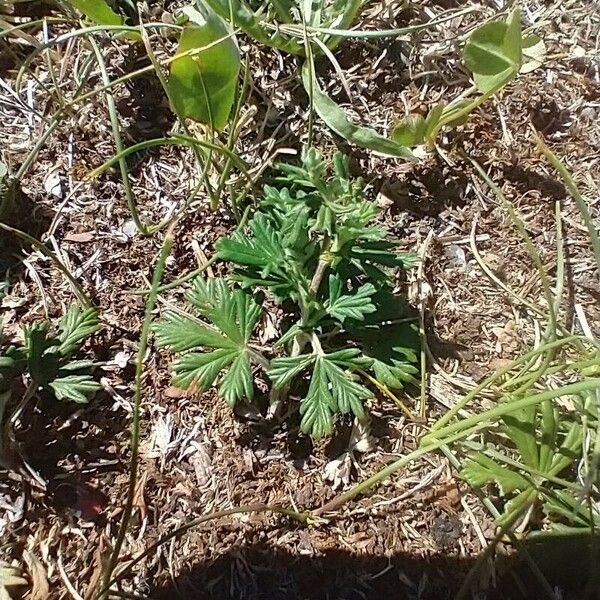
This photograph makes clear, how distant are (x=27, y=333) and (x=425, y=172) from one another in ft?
2.72

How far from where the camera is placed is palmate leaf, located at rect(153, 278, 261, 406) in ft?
3.99

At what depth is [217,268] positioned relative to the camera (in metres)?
1.41

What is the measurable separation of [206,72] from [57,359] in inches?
22.5

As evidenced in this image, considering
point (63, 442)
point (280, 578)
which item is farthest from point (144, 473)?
point (280, 578)

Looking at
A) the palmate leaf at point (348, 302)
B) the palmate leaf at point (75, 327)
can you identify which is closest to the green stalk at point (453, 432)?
the palmate leaf at point (348, 302)

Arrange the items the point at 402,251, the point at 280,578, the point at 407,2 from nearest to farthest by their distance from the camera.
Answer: the point at 280,578 < the point at 402,251 < the point at 407,2

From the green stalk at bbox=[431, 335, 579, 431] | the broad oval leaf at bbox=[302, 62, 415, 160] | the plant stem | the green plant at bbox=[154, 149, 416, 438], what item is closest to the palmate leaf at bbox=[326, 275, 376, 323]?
the green plant at bbox=[154, 149, 416, 438]

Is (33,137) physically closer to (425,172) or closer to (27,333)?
(27,333)

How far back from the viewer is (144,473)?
4.22 feet

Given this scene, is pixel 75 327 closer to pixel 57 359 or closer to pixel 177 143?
pixel 57 359

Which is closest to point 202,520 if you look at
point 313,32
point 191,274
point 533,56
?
point 191,274

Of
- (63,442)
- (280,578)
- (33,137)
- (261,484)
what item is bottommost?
(280,578)

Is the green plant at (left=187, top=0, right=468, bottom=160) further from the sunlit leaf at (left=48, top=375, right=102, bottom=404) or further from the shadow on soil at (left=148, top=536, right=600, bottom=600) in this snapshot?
the shadow on soil at (left=148, top=536, right=600, bottom=600)

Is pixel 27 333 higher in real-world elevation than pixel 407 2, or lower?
lower
